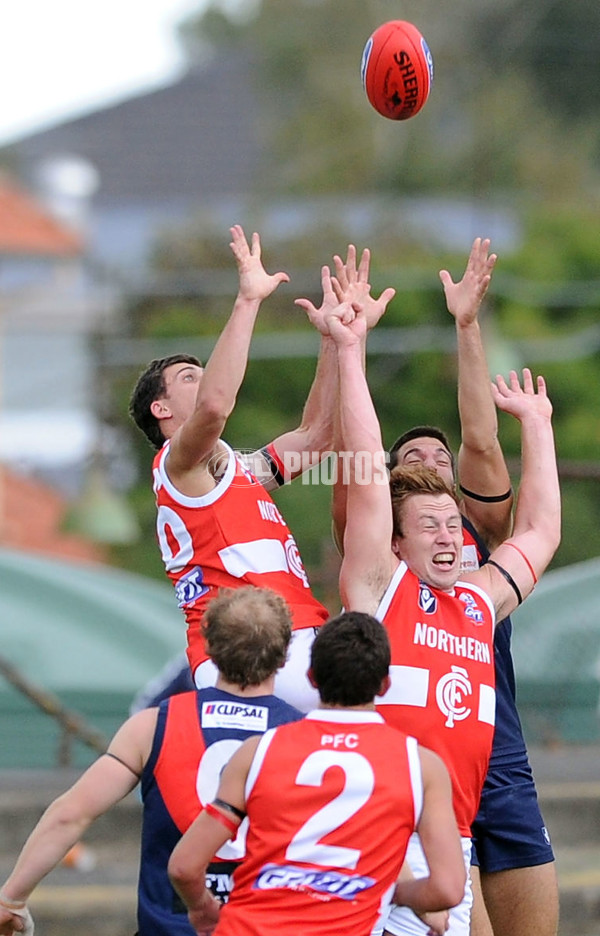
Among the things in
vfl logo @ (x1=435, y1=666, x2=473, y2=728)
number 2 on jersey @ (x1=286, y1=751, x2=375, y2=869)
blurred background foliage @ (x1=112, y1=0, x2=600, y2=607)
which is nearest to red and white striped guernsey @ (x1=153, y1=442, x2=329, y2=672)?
vfl logo @ (x1=435, y1=666, x2=473, y2=728)

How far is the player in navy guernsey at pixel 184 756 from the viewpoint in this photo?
388 centimetres

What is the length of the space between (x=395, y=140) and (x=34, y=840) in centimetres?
4404

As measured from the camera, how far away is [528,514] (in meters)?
4.96

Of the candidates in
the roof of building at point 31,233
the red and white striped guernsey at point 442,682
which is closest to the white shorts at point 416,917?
the red and white striped guernsey at point 442,682

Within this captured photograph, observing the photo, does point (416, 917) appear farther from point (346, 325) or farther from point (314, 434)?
point (314, 434)

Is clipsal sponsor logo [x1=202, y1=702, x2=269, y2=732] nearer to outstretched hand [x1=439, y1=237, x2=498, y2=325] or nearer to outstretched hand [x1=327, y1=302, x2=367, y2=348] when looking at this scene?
outstretched hand [x1=327, y1=302, x2=367, y2=348]

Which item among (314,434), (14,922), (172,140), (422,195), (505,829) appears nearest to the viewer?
(14,922)

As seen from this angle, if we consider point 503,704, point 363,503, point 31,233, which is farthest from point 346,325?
point 31,233

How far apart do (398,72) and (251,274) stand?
5.22ft

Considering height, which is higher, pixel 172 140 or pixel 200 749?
pixel 172 140

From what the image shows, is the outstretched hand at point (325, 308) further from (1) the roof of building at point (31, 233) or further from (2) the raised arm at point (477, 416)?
(1) the roof of building at point (31, 233)

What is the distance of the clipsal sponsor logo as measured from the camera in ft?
13.1

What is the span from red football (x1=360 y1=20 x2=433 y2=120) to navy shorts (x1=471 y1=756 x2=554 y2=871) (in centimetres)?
281

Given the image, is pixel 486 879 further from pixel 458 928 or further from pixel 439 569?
pixel 439 569
